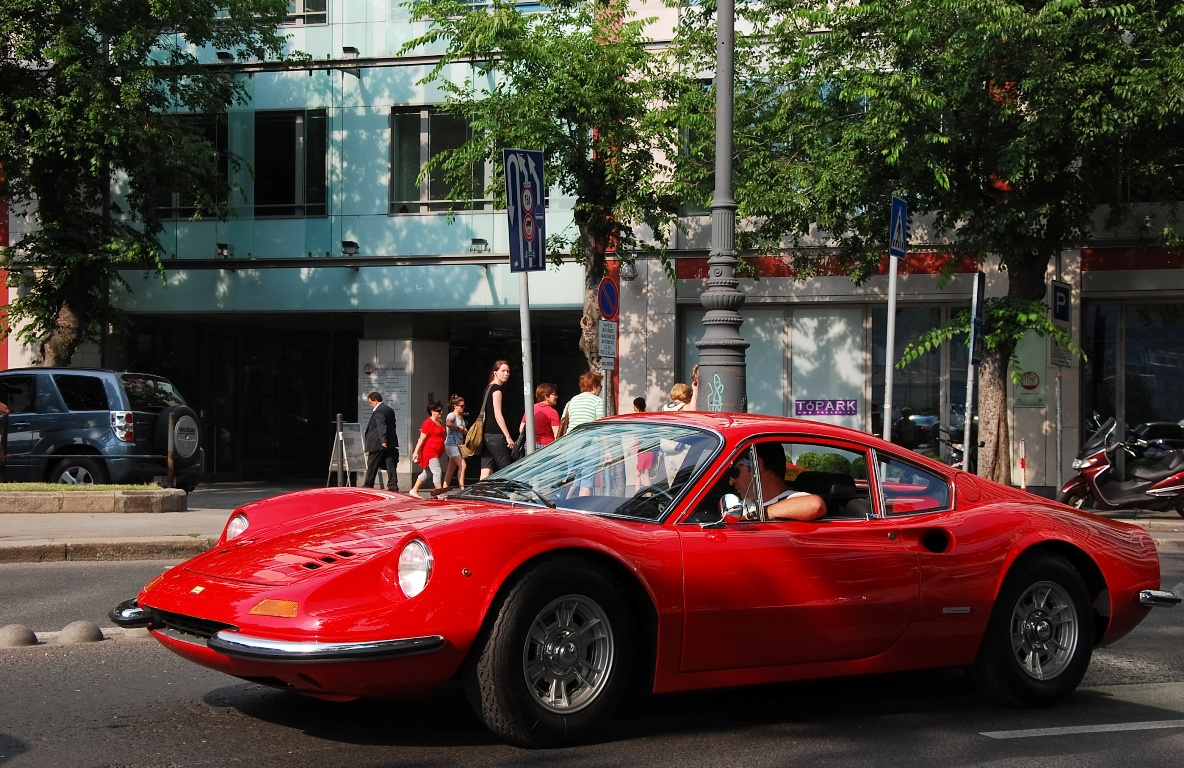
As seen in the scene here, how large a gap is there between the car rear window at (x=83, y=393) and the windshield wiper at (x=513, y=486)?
40.3 ft

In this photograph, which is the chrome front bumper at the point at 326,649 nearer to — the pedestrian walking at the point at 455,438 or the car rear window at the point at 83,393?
the car rear window at the point at 83,393

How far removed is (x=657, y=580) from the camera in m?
4.77

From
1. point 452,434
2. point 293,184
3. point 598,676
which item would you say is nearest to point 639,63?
point 452,434

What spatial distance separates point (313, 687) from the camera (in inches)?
171

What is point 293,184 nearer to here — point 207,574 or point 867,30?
point 867,30

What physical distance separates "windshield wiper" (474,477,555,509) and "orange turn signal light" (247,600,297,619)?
1.19 m

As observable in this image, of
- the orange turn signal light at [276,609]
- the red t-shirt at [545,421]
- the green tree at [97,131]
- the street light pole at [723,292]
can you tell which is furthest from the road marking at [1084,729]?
the green tree at [97,131]

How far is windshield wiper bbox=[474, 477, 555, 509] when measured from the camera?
5.21 meters

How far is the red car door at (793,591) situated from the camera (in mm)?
4898

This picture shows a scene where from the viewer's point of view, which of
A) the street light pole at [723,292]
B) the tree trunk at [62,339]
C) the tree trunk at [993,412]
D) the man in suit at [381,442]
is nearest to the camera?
the street light pole at [723,292]

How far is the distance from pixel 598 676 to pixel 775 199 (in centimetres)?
1303

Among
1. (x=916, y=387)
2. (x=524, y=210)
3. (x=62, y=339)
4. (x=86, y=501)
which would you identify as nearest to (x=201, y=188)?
(x=62, y=339)

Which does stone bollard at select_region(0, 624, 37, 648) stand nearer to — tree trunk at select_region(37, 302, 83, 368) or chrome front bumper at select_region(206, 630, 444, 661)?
chrome front bumper at select_region(206, 630, 444, 661)

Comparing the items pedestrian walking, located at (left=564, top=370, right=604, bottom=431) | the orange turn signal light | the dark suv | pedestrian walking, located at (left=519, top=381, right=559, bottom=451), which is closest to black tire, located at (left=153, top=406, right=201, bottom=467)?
the dark suv
